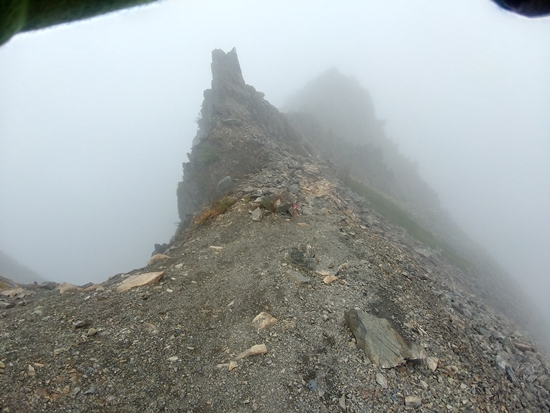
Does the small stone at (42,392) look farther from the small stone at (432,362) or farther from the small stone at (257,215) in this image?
the small stone at (257,215)

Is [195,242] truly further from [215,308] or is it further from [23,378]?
[23,378]

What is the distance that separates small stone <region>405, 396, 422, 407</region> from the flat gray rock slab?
2.62 ft

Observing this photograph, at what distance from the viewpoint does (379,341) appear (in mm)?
8539

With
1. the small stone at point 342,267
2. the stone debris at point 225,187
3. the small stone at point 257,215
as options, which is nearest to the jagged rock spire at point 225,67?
the stone debris at point 225,187

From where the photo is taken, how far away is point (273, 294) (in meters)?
9.97

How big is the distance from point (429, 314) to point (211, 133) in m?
22.2

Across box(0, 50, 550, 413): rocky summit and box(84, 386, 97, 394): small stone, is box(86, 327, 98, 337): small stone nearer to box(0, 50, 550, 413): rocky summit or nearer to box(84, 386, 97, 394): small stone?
box(0, 50, 550, 413): rocky summit

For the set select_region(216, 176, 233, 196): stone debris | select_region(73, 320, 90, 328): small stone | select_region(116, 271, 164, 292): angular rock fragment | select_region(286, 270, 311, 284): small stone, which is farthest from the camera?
select_region(216, 176, 233, 196): stone debris

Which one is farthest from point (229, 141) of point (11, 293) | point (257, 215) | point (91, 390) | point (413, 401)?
point (413, 401)

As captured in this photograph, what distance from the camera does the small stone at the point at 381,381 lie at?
752 cm

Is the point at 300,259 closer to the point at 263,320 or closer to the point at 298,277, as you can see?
the point at 298,277

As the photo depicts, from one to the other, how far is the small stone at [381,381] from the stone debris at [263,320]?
3.07 meters

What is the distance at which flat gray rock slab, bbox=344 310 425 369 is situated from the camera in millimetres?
8148

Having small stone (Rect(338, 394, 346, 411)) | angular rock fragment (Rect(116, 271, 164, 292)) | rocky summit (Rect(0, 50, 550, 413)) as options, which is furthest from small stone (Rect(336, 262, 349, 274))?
angular rock fragment (Rect(116, 271, 164, 292))
